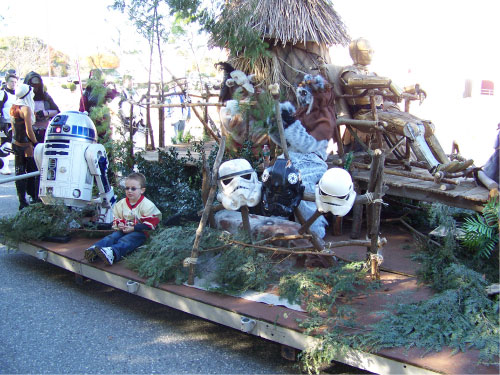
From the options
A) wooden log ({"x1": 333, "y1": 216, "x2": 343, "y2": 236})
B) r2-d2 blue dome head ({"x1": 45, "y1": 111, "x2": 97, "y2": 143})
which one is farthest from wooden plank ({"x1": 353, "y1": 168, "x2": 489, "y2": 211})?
r2-d2 blue dome head ({"x1": 45, "y1": 111, "x2": 97, "y2": 143})

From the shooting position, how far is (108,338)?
3.69 metres

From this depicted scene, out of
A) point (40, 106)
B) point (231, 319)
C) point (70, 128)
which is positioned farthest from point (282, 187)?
point (40, 106)

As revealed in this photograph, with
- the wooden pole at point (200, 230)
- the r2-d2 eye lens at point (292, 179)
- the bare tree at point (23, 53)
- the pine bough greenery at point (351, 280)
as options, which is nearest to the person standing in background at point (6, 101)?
the pine bough greenery at point (351, 280)

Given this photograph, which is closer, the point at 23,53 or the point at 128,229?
the point at 128,229

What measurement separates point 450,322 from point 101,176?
363 centimetres

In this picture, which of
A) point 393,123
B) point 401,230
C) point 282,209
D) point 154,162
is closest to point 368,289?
point 282,209

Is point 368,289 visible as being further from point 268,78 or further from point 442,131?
point 442,131

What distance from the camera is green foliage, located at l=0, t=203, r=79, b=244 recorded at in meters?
4.82

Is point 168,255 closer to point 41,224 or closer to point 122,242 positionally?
Result: point 122,242

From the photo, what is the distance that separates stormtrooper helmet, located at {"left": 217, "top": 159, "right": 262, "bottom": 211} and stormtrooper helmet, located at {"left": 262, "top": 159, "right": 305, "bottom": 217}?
0.21 m

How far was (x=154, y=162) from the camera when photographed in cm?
598

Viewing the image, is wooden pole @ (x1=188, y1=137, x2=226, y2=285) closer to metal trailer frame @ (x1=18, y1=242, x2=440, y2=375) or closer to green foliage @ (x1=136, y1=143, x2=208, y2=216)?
metal trailer frame @ (x1=18, y1=242, x2=440, y2=375)

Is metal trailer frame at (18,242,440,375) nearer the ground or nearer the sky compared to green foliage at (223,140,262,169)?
nearer the ground

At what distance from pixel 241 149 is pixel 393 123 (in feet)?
5.27
